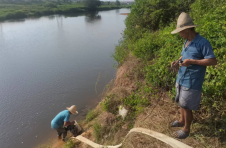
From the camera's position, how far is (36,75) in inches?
352

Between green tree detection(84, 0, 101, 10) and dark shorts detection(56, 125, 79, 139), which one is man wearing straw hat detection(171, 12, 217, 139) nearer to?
dark shorts detection(56, 125, 79, 139)

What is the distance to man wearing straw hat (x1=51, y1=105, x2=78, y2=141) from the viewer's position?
4.55 metres

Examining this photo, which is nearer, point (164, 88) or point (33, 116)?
point (164, 88)

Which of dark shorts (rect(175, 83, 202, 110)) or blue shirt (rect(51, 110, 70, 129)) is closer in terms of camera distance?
dark shorts (rect(175, 83, 202, 110))

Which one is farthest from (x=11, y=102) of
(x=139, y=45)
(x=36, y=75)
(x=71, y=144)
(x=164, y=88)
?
(x=164, y=88)

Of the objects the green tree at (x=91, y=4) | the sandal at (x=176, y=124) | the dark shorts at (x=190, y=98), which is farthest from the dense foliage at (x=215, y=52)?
the green tree at (x=91, y=4)

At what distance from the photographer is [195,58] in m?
2.03

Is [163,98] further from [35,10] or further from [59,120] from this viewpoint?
[35,10]

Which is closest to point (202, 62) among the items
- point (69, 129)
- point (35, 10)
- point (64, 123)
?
point (64, 123)

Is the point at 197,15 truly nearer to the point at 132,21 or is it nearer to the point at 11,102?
the point at 132,21

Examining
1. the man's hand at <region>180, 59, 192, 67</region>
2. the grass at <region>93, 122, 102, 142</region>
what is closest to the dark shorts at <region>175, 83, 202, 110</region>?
the man's hand at <region>180, 59, 192, 67</region>

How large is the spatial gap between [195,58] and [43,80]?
7908mm

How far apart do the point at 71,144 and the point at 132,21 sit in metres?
6.23

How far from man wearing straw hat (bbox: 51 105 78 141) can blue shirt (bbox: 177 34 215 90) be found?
10.9ft
